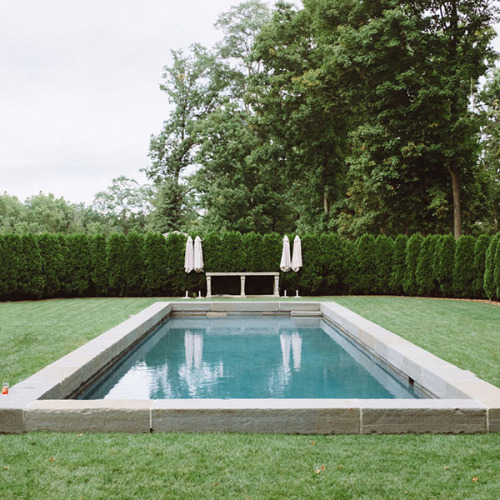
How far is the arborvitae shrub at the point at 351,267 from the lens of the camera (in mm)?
16891

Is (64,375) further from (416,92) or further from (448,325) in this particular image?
(416,92)

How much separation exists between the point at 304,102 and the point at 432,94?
7484 millimetres

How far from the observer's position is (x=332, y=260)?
16844mm

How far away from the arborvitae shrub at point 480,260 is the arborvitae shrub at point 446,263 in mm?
716

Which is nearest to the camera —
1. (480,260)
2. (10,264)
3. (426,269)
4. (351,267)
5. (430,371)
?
(430,371)

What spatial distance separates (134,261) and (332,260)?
6889 mm

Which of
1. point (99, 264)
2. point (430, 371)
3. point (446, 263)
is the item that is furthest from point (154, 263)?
point (430, 371)

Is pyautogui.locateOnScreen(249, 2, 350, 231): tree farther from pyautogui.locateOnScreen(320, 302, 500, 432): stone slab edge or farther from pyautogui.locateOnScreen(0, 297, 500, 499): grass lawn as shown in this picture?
pyautogui.locateOnScreen(0, 297, 500, 499): grass lawn

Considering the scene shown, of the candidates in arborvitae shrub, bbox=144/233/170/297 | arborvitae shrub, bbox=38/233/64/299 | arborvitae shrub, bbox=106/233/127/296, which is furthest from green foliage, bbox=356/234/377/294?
arborvitae shrub, bbox=38/233/64/299

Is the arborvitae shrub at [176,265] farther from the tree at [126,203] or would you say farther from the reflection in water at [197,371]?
the tree at [126,203]

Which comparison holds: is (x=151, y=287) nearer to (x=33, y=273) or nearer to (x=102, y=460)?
(x=33, y=273)

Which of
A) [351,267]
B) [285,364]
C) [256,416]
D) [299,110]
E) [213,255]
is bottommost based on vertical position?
[285,364]

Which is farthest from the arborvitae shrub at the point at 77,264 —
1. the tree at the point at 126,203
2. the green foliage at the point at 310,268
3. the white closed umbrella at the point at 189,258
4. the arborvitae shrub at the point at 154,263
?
the tree at the point at 126,203

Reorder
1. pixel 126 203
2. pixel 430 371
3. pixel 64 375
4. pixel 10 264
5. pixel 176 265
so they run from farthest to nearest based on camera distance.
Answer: pixel 126 203
pixel 176 265
pixel 10 264
pixel 430 371
pixel 64 375
